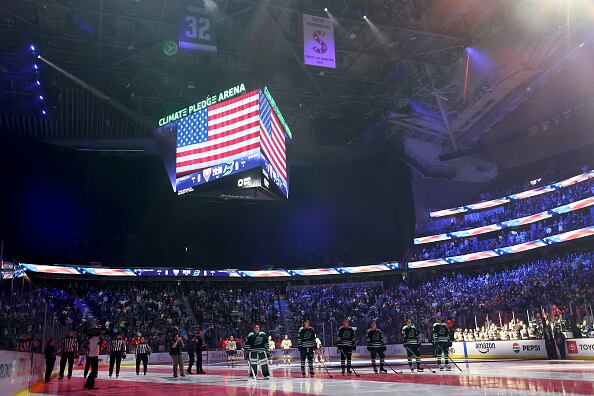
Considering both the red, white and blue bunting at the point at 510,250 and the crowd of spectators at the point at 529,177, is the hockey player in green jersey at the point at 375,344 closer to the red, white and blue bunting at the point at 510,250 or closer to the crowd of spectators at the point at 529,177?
the red, white and blue bunting at the point at 510,250

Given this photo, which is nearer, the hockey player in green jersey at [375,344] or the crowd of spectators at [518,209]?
the hockey player in green jersey at [375,344]

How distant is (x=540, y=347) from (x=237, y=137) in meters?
16.5

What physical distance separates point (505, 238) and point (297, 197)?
17.2 m

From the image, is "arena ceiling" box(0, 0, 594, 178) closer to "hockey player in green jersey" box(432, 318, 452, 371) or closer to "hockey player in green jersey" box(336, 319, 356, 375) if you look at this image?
"hockey player in green jersey" box(336, 319, 356, 375)

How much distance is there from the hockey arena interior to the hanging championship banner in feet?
0.32

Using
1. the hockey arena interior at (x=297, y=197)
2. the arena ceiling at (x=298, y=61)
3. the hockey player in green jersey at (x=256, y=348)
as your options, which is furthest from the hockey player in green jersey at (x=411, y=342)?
the arena ceiling at (x=298, y=61)

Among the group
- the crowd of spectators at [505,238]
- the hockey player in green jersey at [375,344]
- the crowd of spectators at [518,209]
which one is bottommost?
the hockey player in green jersey at [375,344]

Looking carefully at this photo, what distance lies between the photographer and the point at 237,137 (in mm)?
22328

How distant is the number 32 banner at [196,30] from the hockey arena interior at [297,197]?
0.09 m

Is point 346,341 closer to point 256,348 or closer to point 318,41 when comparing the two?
point 256,348

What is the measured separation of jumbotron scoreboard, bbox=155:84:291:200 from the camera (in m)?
21.9

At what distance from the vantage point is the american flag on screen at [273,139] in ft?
73.7

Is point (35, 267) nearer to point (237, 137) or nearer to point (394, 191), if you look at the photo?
point (237, 137)


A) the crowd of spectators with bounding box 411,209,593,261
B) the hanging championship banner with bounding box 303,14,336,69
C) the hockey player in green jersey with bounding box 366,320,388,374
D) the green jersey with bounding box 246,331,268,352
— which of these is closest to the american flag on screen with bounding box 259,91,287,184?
the hanging championship banner with bounding box 303,14,336,69
